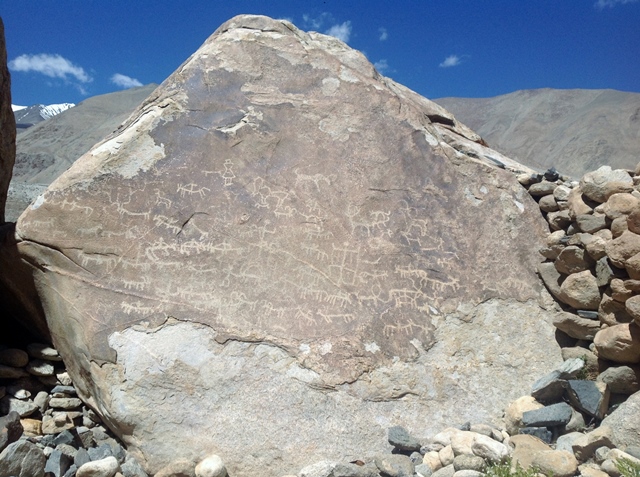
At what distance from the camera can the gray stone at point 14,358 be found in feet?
12.4

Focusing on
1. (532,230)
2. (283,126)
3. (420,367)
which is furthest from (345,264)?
(532,230)

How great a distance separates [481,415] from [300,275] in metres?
1.43

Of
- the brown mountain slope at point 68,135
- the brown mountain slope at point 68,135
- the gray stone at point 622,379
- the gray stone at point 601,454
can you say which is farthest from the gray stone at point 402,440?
the brown mountain slope at point 68,135

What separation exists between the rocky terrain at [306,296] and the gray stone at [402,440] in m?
0.02

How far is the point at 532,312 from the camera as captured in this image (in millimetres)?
3986

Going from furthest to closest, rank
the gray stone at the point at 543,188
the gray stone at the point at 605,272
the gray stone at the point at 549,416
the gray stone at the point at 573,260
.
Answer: the gray stone at the point at 543,188 → the gray stone at the point at 573,260 → the gray stone at the point at 605,272 → the gray stone at the point at 549,416

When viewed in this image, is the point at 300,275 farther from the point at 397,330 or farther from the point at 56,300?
the point at 56,300

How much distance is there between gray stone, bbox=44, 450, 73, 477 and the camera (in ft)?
10.3

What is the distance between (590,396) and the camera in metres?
3.24

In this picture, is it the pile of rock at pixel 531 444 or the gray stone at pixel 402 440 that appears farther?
the gray stone at pixel 402 440

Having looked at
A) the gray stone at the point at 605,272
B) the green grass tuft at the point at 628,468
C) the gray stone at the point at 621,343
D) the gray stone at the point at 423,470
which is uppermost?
the gray stone at the point at 605,272

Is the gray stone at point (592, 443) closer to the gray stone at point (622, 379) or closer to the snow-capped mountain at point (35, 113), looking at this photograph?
the gray stone at point (622, 379)

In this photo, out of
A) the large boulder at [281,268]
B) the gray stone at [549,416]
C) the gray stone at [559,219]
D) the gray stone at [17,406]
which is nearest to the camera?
the gray stone at [549,416]

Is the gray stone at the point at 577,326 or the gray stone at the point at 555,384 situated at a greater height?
the gray stone at the point at 577,326
